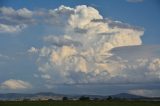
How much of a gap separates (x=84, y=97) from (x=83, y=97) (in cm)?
46

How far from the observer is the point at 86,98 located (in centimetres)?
19550

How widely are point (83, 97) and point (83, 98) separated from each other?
1650mm

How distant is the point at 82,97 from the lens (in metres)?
197

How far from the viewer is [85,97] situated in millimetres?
196625

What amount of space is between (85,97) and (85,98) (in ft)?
4.24

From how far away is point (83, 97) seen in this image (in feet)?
646

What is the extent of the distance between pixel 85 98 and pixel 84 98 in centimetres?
46

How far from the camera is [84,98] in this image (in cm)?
19538

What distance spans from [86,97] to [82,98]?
1987 millimetres

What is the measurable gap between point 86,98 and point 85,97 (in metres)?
1.26

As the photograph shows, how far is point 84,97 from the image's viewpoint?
197m

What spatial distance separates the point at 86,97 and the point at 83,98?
5.97 ft
